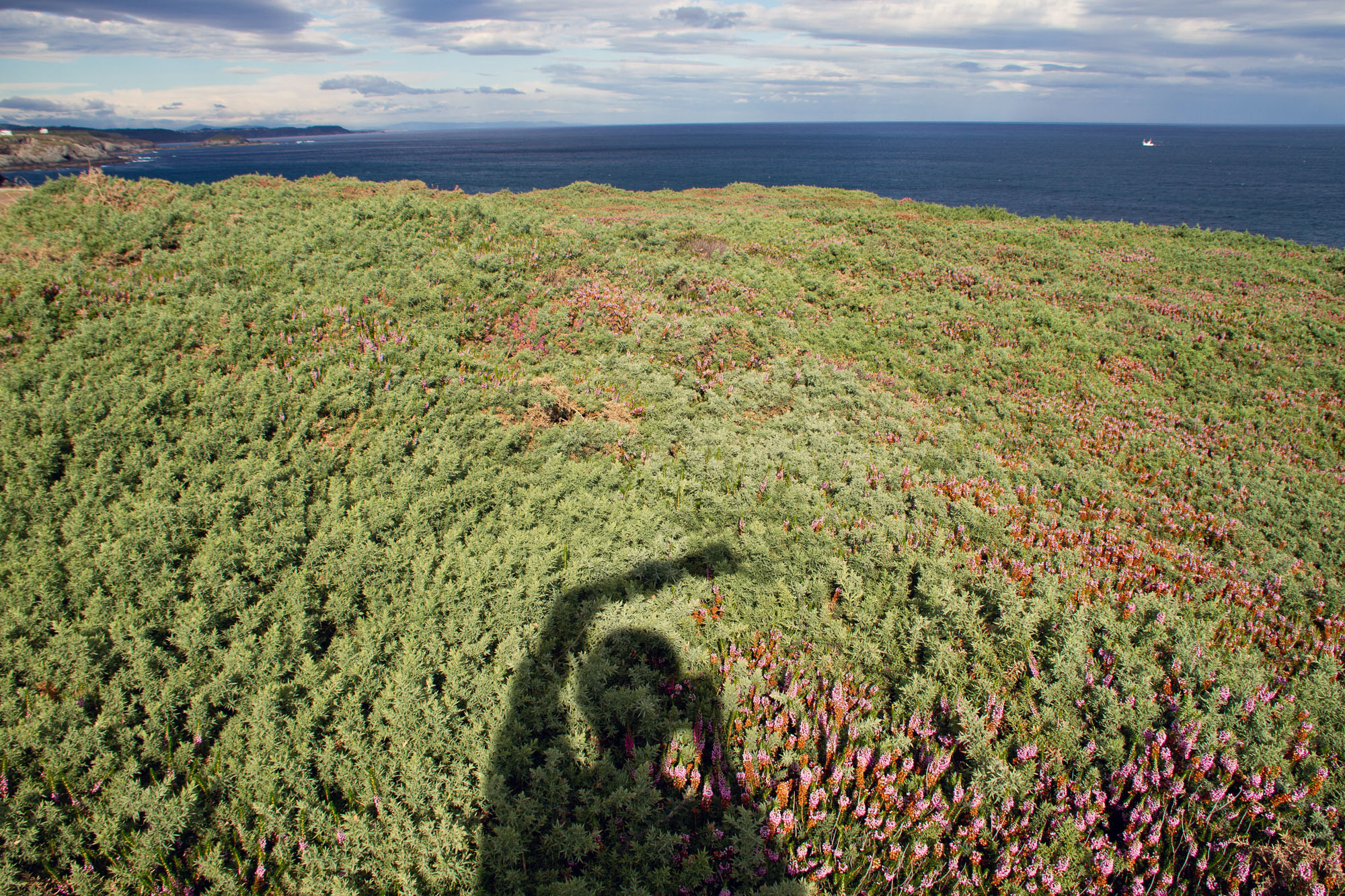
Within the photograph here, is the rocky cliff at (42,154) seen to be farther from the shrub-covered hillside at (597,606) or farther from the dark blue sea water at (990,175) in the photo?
the shrub-covered hillside at (597,606)

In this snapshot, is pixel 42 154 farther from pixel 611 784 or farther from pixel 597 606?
pixel 611 784

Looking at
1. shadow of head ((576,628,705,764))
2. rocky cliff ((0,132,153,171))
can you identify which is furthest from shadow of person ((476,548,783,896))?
rocky cliff ((0,132,153,171))

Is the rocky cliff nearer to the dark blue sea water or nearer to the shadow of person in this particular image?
the dark blue sea water

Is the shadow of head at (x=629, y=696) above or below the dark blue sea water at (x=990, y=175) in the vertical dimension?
below

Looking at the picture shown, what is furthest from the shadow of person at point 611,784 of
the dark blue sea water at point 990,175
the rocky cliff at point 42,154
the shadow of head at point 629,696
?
the rocky cliff at point 42,154

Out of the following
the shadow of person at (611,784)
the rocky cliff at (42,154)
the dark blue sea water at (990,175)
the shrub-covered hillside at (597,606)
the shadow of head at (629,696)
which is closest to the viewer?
the shadow of person at (611,784)

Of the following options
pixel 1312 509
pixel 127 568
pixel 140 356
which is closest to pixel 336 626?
pixel 127 568

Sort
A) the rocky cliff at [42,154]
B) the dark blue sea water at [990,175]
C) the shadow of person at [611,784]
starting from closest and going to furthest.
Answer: the shadow of person at [611,784] → the dark blue sea water at [990,175] → the rocky cliff at [42,154]

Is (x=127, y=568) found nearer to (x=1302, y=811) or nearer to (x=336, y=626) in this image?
(x=336, y=626)
